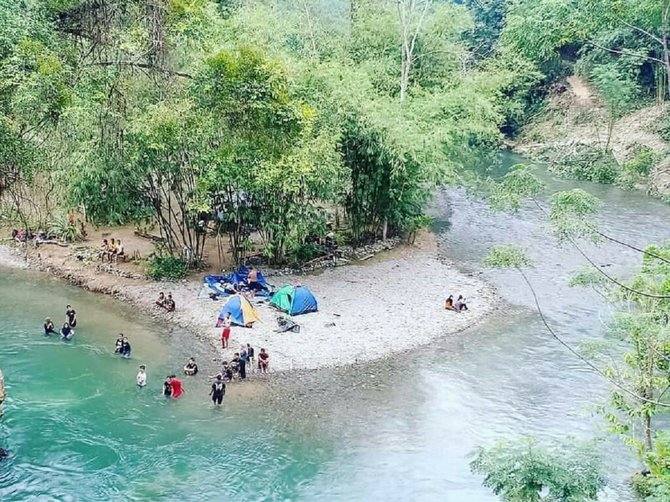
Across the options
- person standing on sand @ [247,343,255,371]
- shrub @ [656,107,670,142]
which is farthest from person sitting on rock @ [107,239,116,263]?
shrub @ [656,107,670,142]

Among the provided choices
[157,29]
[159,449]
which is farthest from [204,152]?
[157,29]

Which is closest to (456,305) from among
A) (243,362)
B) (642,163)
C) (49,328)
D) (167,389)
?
(243,362)

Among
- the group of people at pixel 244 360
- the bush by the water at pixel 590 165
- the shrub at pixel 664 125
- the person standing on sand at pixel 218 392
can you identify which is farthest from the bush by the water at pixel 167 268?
the shrub at pixel 664 125

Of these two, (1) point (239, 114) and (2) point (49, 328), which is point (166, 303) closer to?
(2) point (49, 328)

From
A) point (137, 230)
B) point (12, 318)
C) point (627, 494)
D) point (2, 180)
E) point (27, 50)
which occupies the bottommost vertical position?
point (627, 494)

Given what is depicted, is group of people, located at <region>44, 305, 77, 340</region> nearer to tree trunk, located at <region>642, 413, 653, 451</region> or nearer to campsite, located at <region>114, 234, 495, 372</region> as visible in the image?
campsite, located at <region>114, 234, 495, 372</region>

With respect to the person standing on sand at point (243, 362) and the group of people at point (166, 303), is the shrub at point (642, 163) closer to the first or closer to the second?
the group of people at point (166, 303)

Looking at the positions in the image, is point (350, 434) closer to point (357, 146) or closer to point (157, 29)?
point (157, 29)
